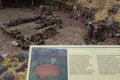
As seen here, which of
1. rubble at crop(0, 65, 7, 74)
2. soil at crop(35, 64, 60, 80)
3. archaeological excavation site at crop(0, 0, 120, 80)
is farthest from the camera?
archaeological excavation site at crop(0, 0, 120, 80)

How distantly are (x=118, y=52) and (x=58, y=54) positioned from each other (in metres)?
1.25

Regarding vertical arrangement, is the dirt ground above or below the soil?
below

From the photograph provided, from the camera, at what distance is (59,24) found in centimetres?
1758

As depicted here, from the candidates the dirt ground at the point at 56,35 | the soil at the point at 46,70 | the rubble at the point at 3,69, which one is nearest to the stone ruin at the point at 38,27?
the dirt ground at the point at 56,35

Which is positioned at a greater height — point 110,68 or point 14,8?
point 110,68

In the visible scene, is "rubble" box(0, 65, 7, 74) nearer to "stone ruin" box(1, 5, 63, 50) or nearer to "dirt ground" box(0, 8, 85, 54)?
"dirt ground" box(0, 8, 85, 54)

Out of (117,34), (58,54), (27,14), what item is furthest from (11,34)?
(58,54)

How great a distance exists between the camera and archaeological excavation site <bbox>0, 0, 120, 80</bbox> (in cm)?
1497

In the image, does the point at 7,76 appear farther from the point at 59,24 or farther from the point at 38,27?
the point at 59,24

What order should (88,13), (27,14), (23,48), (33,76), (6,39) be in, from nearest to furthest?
1. (33,76)
2. (23,48)
3. (6,39)
4. (88,13)
5. (27,14)

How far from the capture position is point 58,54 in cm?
618

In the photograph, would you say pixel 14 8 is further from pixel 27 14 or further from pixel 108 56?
pixel 108 56

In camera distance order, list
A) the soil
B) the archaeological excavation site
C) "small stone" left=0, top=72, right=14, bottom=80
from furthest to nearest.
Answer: the archaeological excavation site, "small stone" left=0, top=72, right=14, bottom=80, the soil

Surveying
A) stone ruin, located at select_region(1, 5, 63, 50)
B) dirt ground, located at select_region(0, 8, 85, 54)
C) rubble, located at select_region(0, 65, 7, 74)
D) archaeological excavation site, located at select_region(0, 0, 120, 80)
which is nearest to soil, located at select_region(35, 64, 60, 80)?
rubble, located at select_region(0, 65, 7, 74)
